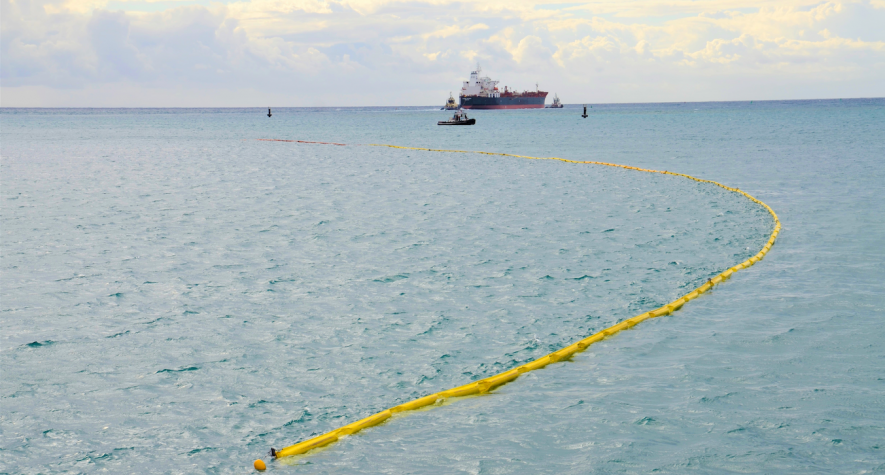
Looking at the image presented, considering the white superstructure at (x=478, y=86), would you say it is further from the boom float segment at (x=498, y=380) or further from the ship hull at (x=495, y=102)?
the boom float segment at (x=498, y=380)

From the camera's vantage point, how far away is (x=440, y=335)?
10.7 metres

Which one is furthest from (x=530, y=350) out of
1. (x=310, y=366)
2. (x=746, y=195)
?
(x=746, y=195)

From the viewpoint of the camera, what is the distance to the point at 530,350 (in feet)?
32.9

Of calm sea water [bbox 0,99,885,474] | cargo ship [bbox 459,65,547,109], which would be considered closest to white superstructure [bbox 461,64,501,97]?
cargo ship [bbox 459,65,547,109]

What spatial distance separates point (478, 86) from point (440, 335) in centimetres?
16217

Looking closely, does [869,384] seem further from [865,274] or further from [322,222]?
[322,222]

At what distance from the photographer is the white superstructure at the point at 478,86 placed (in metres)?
168

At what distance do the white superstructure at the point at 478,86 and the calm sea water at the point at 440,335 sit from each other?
148 metres

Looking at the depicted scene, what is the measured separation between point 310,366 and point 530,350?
116 inches

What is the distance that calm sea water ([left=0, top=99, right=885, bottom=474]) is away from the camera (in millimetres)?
7234

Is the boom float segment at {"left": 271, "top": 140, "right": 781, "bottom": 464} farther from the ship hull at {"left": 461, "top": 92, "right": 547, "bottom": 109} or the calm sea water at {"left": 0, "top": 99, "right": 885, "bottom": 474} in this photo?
the ship hull at {"left": 461, "top": 92, "right": 547, "bottom": 109}

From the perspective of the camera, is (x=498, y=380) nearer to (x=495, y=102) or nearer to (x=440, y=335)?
(x=440, y=335)

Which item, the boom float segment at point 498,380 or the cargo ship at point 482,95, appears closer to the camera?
the boom float segment at point 498,380

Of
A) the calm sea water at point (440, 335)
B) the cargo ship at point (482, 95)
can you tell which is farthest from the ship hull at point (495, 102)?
the calm sea water at point (440, 335)
